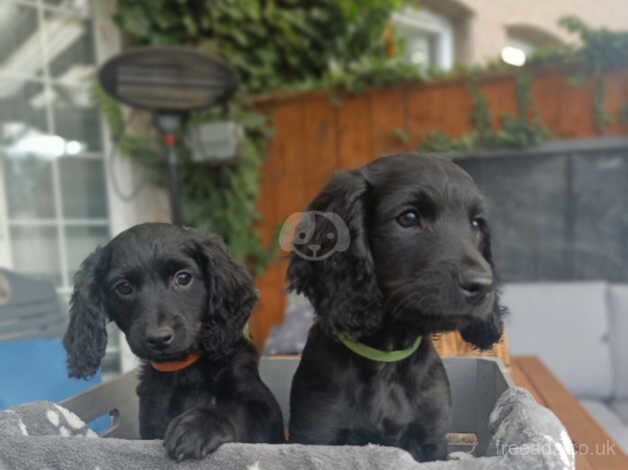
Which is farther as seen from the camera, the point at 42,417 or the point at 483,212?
the point at 483,212

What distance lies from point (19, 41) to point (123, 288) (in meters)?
2.57

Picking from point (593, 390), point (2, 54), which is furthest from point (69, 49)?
point (593, 390)

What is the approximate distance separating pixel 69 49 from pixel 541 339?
3.23 m

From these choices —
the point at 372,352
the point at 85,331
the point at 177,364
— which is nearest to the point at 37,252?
the point at 85,331

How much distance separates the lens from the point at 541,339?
8.46 ft

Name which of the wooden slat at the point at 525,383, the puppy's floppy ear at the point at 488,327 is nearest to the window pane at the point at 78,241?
the wooden slat at the point at 525,383

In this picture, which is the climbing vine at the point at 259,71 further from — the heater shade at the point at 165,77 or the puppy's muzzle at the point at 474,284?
the puppy's muzzle at the point at 474,284

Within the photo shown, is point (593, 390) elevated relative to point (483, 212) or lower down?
lower down

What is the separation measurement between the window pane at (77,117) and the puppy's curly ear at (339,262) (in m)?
2.65

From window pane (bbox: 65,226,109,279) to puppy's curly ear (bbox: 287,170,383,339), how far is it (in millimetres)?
2435

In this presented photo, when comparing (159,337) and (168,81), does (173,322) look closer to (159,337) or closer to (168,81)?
(159,337)

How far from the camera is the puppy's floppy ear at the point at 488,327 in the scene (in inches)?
38.0

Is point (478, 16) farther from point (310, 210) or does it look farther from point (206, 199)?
point (310, 210)

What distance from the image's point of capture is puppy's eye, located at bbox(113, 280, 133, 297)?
970mm
